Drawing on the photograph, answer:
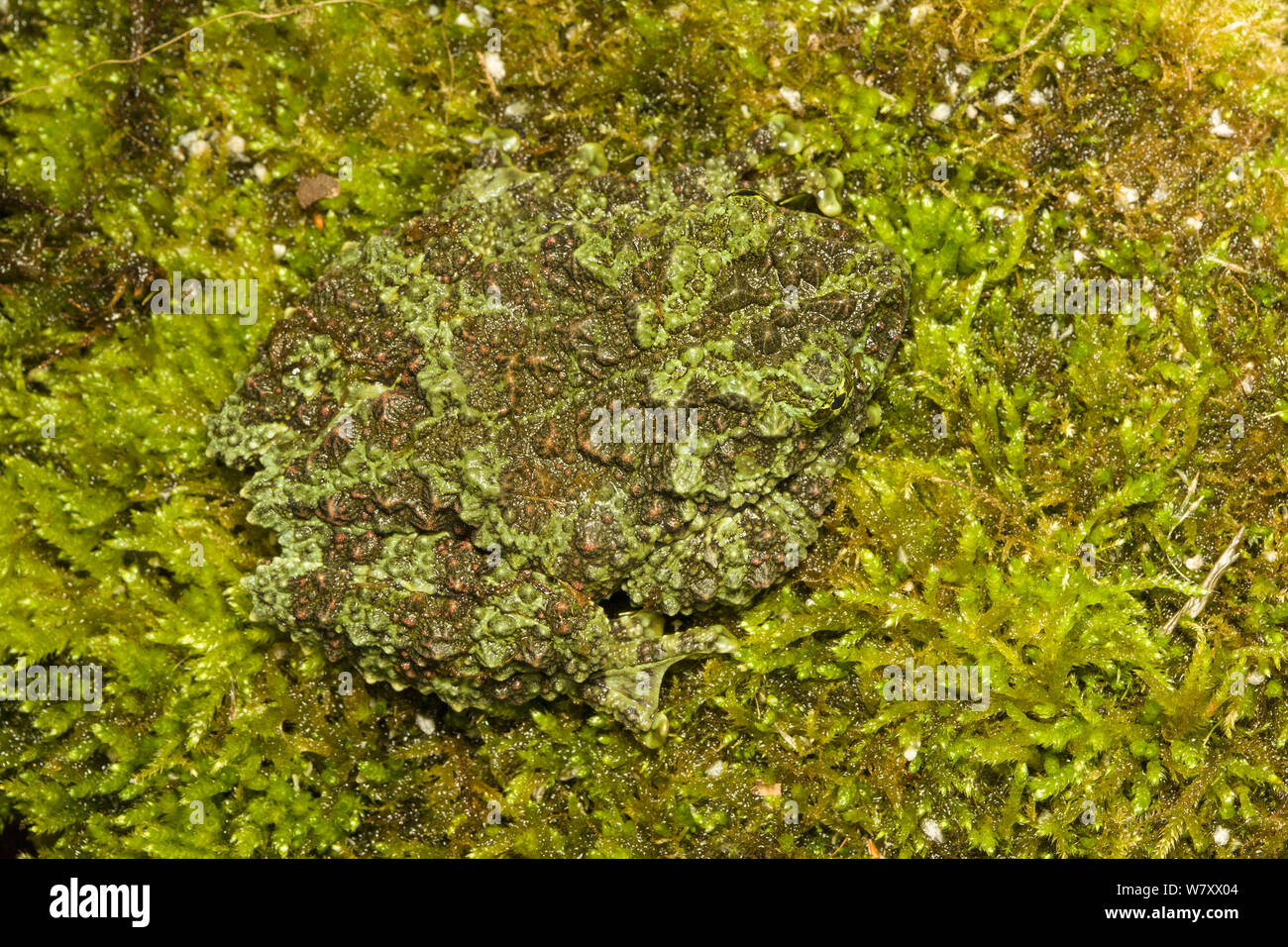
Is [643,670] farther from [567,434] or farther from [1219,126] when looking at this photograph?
[1219,126]

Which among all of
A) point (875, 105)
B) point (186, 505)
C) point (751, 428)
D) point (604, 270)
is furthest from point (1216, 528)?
point (186, 505)

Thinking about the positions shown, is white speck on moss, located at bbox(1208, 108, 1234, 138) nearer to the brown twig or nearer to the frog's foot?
the brown twig

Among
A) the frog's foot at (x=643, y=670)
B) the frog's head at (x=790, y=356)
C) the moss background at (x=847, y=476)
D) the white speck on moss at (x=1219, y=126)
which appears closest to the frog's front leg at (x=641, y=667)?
the frog's foot at (x=643, y=670)

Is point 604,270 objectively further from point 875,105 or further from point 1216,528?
point 1216,528

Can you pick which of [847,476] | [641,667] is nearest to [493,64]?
[847,476]

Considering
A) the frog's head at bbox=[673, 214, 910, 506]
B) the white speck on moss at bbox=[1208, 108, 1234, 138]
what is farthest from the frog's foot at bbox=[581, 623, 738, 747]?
the white speck on moss at bbox=[1208, 108, 1234, 138]

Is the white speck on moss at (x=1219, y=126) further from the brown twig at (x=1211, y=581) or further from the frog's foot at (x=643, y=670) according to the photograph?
the frog's foot at (x=643, y=670)

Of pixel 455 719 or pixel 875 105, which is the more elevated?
pixel 875 105
